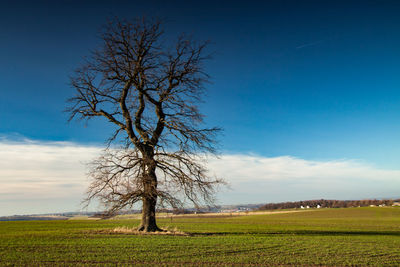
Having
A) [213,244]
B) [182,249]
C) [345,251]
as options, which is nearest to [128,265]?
[182,249]

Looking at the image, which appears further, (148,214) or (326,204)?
(326,204)

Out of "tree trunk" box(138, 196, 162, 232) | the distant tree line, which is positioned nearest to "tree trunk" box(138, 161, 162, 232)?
"tree trunk" box(138, 196, 162, 232)

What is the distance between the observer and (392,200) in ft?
371

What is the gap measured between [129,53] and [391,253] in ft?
65.1

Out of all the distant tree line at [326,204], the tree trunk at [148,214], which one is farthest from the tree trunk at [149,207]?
the distant tree line at [326,204]

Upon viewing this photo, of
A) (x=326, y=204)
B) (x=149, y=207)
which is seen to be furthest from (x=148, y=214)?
(x=326, y=204)

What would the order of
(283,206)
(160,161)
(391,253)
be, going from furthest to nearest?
(283,206)
(160,161)
(391,253)

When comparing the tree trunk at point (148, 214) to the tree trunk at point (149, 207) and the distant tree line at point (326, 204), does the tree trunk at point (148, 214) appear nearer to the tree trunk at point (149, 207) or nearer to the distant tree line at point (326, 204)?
the tree trunk at point (149, 207)

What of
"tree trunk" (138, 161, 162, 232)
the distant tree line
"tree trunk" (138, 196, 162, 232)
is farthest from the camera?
the distant tree line

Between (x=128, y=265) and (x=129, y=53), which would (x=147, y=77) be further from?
(x=128, y=265)

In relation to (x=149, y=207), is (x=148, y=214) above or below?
below

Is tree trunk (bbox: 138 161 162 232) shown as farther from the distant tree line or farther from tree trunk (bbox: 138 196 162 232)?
the distant tree line

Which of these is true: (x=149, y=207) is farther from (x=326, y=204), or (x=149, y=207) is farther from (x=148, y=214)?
(x=326, y=204)

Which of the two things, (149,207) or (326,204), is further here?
(326,204)
